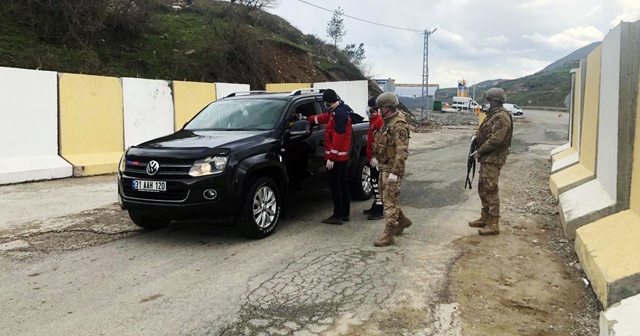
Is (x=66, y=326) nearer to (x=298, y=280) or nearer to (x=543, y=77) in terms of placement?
(x=298, y=280)

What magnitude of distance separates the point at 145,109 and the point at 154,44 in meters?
11.3

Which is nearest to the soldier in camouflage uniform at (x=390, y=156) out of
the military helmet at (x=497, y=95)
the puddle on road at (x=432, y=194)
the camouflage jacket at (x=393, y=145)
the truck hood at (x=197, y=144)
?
the camouflage jacket at (x=393, y=145)

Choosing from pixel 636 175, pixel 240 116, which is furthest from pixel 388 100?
pixel 636 175

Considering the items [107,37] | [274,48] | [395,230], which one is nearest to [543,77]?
[274,48]

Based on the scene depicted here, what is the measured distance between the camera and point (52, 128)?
1061cm

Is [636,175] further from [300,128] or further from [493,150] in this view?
[300,128]

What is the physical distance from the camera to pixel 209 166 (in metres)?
5.43

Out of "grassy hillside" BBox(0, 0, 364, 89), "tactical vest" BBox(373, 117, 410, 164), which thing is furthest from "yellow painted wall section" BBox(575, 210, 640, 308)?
"grassy hillside" BBox(0, 0, 364, 89)

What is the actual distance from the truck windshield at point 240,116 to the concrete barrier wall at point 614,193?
12.9ft

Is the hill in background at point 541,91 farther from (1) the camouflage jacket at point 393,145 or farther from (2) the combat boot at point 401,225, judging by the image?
(1) the camouflage jacket at point 393,145

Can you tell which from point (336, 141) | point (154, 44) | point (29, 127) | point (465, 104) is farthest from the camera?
point (465, 104)

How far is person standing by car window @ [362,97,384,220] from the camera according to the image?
6406 mm

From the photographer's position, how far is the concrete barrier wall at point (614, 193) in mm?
3816

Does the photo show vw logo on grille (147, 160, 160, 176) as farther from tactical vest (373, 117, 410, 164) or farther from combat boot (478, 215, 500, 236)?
combat boot (478, 215, 500, 236)
